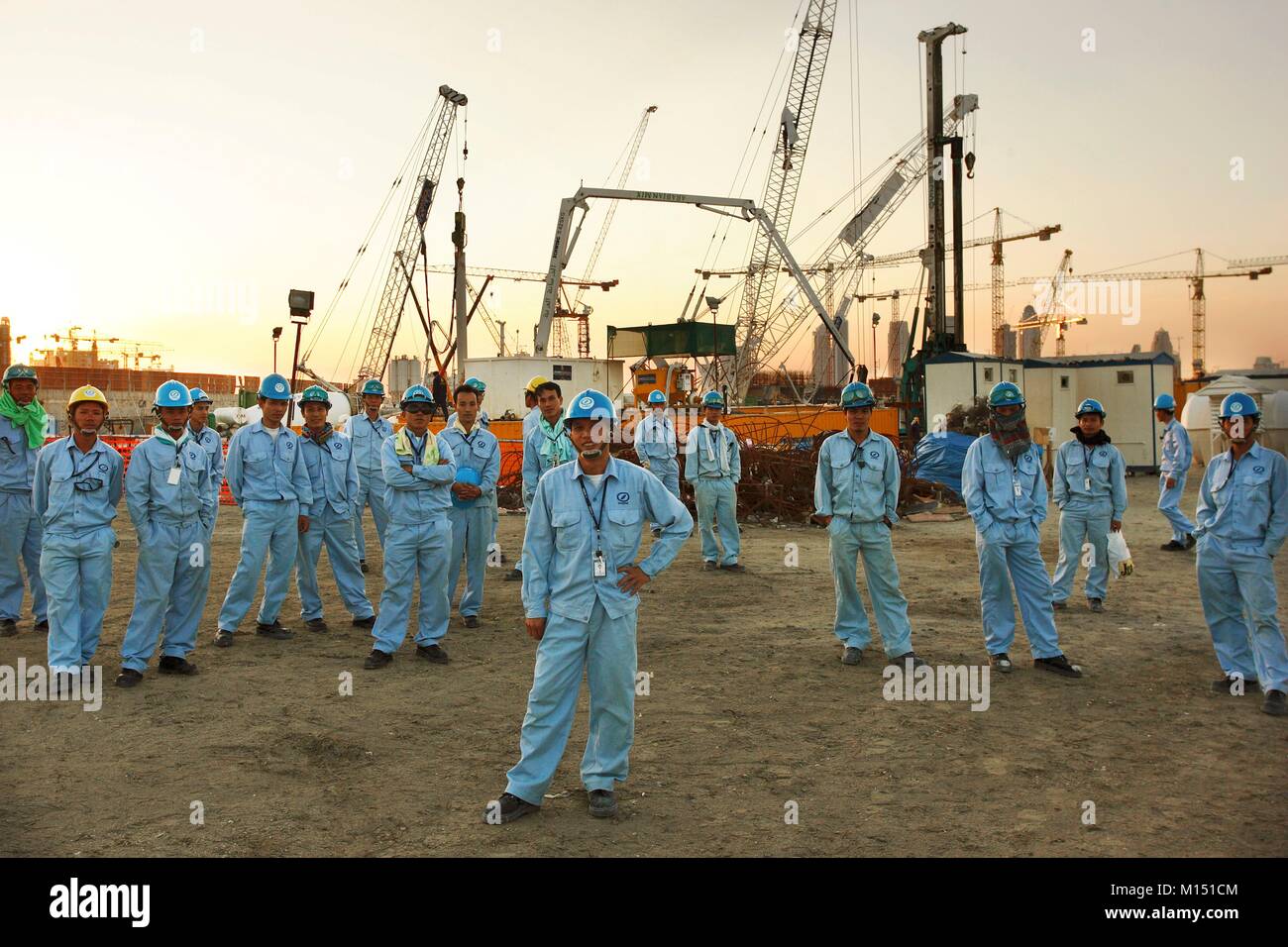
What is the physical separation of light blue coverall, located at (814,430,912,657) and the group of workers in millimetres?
17

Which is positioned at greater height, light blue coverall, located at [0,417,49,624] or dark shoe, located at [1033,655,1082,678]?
light blue coverall, located at [0,417,49,624]

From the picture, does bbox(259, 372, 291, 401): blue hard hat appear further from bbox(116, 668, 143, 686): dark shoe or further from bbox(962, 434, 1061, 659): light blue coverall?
bbox(962, 434, 1061, 659): light blue coverall

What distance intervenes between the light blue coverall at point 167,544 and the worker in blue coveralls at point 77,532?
0.70 ft

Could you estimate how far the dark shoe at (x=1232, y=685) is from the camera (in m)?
6.60

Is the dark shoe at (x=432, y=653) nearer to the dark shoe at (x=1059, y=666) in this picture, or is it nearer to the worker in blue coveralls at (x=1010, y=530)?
the worker in blue coveralls at (x=1010, y=530)

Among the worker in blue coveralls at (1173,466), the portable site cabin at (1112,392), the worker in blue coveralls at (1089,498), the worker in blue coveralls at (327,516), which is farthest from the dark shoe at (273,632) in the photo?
the portable site cabin at (1112,392)

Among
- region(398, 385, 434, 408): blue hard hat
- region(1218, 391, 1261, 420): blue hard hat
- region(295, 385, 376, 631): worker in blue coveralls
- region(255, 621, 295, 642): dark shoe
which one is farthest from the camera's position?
region(295, 385, 376, 631): worker in blue coveralls

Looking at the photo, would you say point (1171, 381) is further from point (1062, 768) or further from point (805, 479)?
point (1062, 768)

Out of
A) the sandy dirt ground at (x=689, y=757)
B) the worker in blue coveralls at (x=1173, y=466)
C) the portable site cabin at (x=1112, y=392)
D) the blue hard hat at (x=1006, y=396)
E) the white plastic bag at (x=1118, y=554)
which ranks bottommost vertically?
the sandy dirt ground at (x=689, y=757)

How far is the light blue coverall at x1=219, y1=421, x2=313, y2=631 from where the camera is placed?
26.7ft

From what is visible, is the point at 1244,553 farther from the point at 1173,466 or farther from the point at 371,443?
the point at 371,443

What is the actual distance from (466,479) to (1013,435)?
4452 mm

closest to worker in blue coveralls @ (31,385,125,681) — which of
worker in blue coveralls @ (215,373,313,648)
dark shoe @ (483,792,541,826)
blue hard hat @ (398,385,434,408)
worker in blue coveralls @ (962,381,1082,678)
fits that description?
worker in blue coveralls @ (215,373,313,648)

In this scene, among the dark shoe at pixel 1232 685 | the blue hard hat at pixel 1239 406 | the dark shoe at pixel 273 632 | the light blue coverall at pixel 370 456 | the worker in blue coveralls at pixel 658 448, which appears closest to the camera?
the blue hard hat at pixel 1239 406
